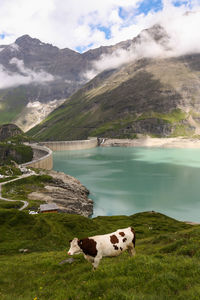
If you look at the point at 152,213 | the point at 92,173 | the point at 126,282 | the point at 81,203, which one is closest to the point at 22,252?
the point at 126,282

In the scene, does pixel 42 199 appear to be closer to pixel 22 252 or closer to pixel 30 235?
pixel 30 235

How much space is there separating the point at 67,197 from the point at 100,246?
7489cm

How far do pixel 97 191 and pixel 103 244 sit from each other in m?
97.2

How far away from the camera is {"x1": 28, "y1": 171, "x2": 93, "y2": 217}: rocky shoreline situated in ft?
265

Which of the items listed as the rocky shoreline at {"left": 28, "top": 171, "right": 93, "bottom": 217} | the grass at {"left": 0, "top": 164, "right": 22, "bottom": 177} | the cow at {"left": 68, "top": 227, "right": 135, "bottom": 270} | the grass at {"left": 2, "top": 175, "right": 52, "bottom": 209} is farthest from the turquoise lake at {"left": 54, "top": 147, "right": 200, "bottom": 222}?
the cow at {"left": 68, "top": 227, "right": 135, "bottom": 270}

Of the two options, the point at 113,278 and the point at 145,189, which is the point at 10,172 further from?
the point at 113,278

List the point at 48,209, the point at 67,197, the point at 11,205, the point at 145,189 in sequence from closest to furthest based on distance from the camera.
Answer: the point at 48,209 → the point at 11,205 → the point at 67,197 → the point at 145,189

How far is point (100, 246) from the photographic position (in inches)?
559

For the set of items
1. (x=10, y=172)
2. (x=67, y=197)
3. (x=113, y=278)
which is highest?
(x=113, y=278)

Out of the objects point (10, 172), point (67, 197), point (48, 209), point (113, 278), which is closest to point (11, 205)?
point (48, 209)

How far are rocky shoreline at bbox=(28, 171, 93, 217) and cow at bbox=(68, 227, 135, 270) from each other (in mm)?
59840

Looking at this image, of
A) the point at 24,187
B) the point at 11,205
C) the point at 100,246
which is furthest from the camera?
the point at 24,187

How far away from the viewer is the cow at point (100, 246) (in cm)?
1405

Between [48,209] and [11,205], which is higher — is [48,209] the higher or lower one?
the lower one
